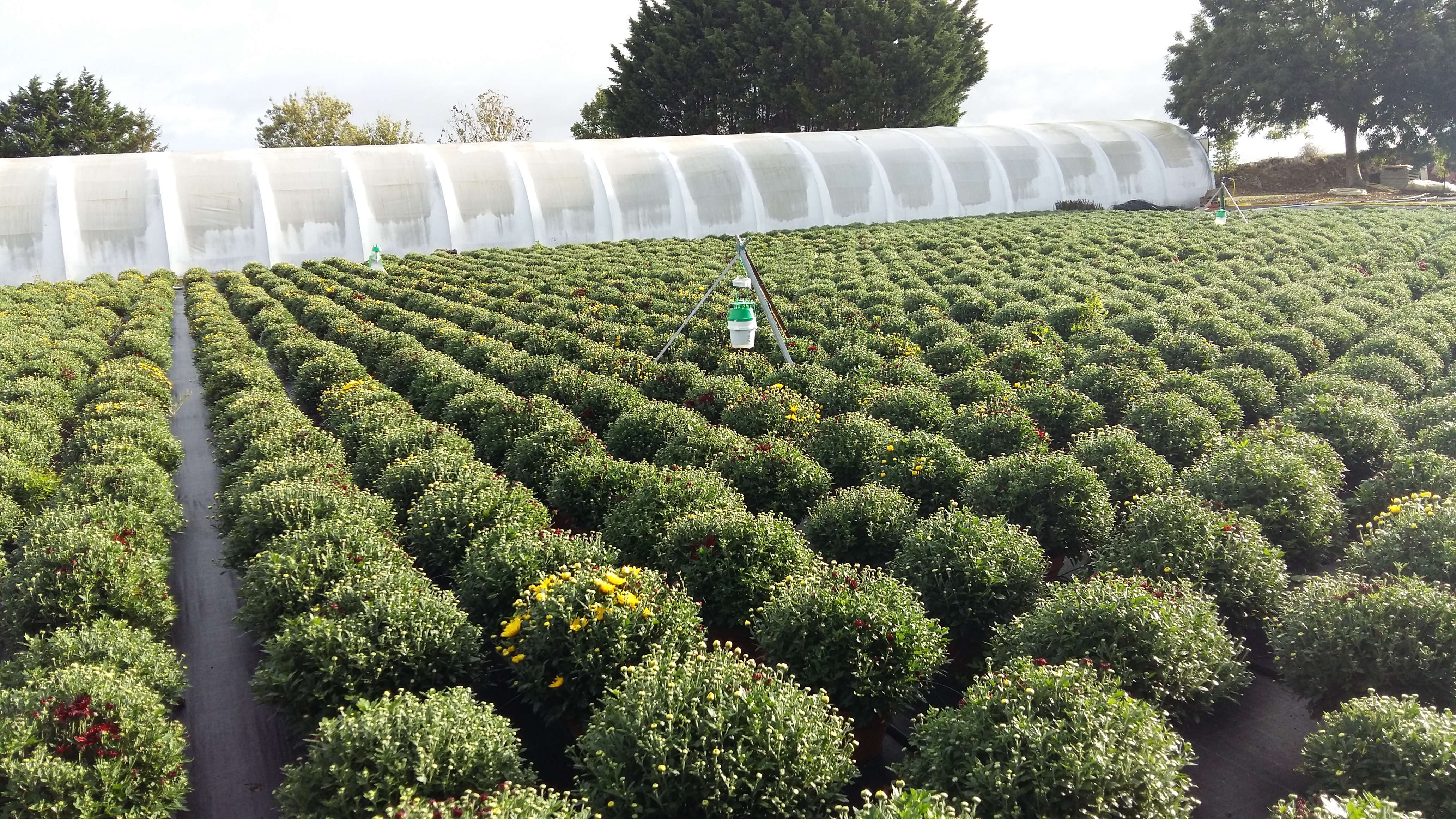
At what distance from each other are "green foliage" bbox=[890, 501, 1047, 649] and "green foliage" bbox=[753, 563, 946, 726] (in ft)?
1.88

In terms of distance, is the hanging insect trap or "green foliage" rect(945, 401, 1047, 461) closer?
"green foliage" rect(945, 401, 1047, 461)

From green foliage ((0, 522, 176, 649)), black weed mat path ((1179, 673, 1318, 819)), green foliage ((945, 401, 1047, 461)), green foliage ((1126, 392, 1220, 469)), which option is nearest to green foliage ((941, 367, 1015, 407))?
green foliage ((945, 401, 1047, 461))

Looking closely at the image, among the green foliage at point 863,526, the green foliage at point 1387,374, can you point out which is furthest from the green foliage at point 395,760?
the green foliage at point 1387,374

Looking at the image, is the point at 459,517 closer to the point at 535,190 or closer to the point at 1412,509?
the point at 1412,509

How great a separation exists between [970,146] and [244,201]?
31627 millimetres

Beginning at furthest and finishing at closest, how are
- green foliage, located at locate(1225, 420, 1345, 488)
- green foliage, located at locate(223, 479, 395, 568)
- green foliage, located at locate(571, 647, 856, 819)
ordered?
green foliage, located at locate(1225, 420, 1345, 488) < green foliage, located at locate(223, 479, 395, 568) < green foliage, located at locate(571, 647, 856, 819)

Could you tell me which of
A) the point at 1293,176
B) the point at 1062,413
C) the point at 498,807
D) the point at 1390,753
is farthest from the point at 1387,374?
the point at 1293,176

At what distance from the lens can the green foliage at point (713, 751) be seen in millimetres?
4406

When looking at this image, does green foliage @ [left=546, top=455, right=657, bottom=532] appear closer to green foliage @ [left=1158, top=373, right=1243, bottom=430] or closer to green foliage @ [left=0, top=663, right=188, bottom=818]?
green foliage @ [left=0, top=663, right=188, bottom=818]

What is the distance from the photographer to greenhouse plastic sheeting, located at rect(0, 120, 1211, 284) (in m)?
29.8

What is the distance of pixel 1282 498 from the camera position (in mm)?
7582

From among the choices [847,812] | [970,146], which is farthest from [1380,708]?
Answer: [970,146]

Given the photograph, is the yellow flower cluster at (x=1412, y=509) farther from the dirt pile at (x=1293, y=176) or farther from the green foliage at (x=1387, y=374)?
the dirt pile at (x=1293, y=176)

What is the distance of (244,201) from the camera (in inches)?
1235
